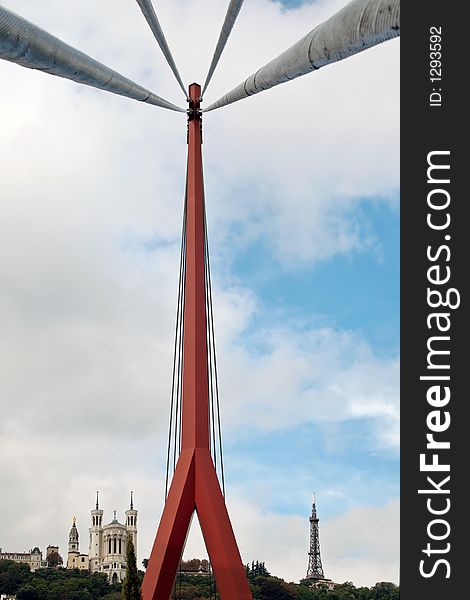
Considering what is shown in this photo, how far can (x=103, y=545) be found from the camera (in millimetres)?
82875

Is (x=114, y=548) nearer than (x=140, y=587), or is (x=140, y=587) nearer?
(x=140, y=587)

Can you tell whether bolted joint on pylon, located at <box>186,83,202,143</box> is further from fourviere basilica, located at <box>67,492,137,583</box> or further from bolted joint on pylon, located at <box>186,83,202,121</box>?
fourviere basilica, located at <box>67,492,137,583</box>

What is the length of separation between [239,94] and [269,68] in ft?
10.8

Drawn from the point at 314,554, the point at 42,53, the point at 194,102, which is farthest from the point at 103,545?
the point at 42,53

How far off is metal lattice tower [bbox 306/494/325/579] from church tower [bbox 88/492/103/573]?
59.8ft

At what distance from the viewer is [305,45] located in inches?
230

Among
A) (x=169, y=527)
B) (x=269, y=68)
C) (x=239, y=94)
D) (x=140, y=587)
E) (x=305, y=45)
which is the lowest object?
(x=140, y=587)

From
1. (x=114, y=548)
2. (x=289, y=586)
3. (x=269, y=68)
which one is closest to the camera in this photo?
(x=269, y=68)

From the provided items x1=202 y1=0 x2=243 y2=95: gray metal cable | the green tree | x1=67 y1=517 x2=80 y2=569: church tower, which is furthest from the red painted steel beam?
x1=67 y1=517 x2=80 y2=569: church tower

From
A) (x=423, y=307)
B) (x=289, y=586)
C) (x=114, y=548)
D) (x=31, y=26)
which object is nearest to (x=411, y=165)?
(x=423, y=307)

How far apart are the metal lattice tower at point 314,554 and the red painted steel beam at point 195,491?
202 ft

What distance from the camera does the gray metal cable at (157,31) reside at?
12.0 metres

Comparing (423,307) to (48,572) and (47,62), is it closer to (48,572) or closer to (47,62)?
(47,62)

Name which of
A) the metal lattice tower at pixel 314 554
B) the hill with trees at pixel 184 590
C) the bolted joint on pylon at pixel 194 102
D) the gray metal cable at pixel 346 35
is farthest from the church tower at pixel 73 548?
the gray metal cable at pixel 346 35
